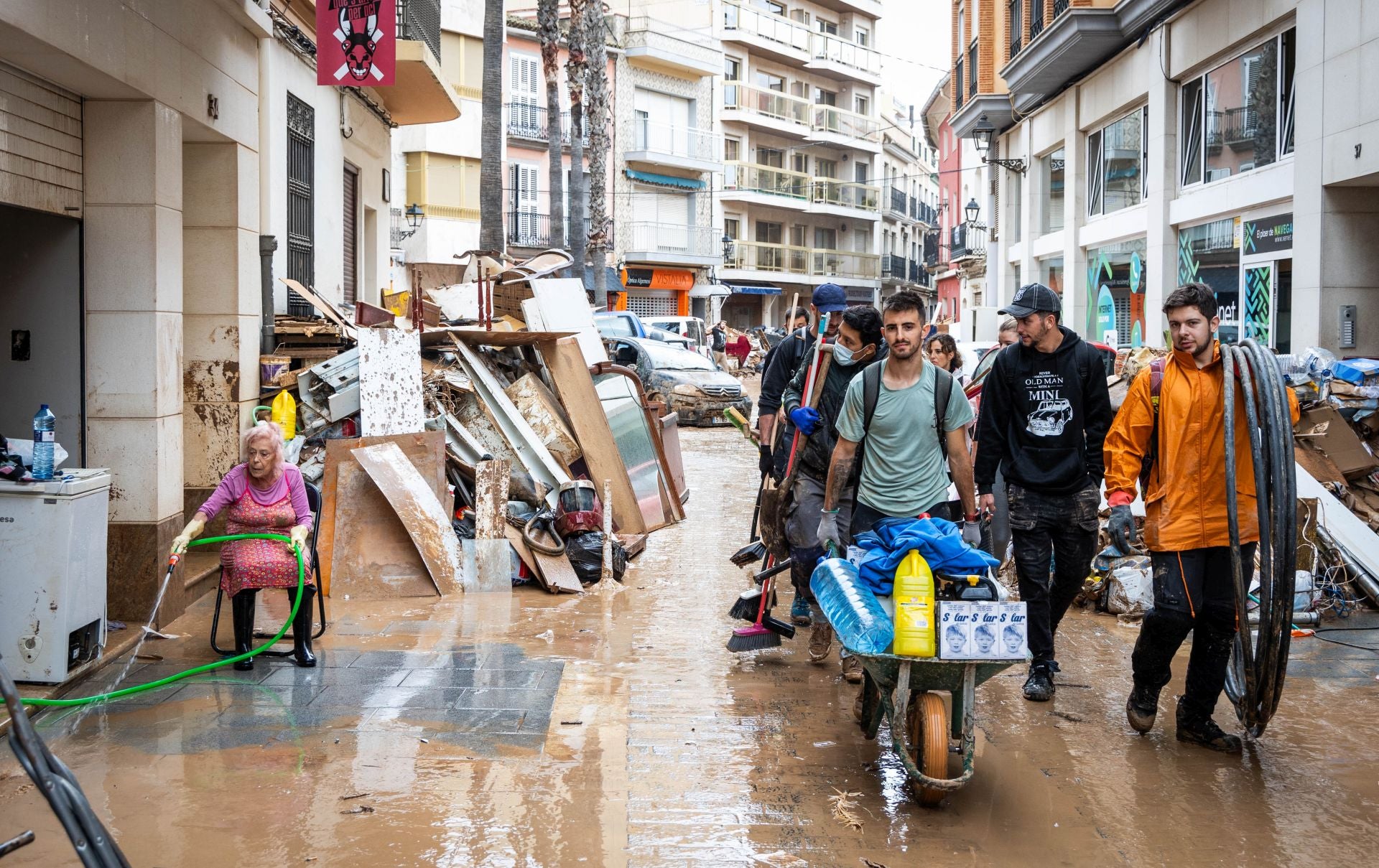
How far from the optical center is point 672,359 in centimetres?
2369

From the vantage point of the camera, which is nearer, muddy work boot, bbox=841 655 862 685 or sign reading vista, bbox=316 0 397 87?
muddy work boot, bbox=841 655 862 685

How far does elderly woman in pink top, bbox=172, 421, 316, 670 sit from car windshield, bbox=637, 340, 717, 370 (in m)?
16.4

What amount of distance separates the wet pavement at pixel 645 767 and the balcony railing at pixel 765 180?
46031 mm

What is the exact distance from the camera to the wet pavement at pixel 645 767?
14.3 ft

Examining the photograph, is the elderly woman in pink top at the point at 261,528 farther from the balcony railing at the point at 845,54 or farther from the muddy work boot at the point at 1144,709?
the balcony railing at the point at 845,54

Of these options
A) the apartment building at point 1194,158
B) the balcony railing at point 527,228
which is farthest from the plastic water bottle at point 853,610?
the balcony railing at point 527,228

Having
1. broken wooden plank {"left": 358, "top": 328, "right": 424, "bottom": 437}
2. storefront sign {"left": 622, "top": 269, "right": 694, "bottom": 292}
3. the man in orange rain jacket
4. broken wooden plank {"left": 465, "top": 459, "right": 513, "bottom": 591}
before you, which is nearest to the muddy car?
broken wooden plank {"left": 358, "top": 328, "right": 424, "bottom": 437}

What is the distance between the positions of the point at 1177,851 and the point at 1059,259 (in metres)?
19.5

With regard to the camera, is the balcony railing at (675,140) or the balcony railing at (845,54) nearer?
the balcony railing at (675,140)

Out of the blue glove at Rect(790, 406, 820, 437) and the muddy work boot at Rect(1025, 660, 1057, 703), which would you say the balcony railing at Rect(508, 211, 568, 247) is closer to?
the blue glove at Rect(790, 406, 820, 437)

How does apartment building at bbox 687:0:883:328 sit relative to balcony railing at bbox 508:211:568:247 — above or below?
above

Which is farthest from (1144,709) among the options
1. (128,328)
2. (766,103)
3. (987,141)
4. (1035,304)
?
(766,103)

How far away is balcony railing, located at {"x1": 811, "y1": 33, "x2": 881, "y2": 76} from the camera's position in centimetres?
5853

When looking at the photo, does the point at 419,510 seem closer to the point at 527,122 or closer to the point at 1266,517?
the point at 1266,517
